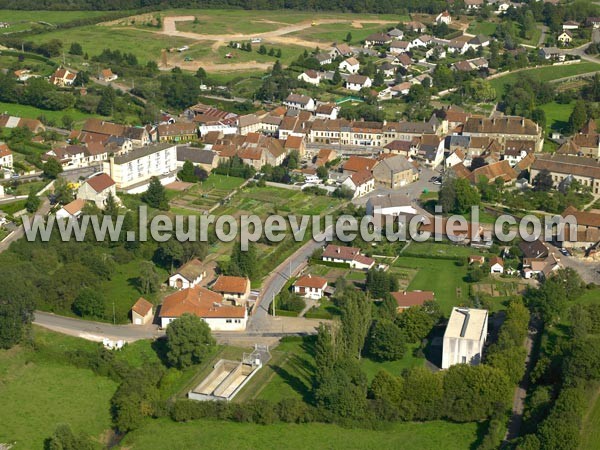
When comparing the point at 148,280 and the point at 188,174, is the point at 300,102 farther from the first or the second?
the point at 148,280

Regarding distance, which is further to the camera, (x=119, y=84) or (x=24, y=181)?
(x=119, y=84)

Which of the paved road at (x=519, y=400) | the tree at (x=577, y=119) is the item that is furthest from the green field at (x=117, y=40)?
the paved road at (x=519, y=400)

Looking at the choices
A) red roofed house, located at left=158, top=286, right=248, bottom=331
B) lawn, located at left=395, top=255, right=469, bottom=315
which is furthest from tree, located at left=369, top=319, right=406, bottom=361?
red roofed house, located at left=158, top=286, right=248, bottom=331

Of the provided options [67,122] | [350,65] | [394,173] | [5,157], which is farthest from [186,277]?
[350,65]

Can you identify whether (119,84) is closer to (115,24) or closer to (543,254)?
(115,24)

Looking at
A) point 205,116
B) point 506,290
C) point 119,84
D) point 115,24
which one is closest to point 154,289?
point 506,290

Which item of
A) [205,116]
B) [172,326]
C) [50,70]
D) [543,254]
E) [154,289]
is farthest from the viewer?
[50,70]

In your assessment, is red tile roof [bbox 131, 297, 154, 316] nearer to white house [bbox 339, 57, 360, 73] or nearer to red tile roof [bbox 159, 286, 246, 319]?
red tile roof [bbox 159, 286, 246, 319]
